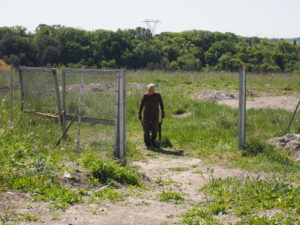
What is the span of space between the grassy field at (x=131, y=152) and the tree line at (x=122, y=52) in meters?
41.5

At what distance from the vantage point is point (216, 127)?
13.0 metres

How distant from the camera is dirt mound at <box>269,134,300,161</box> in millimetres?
10002

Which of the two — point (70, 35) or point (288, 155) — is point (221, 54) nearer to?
point (70, 35)

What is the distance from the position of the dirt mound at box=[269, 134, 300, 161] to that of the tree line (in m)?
44.6

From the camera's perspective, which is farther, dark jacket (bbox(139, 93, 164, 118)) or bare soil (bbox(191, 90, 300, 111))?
Answer: bare soil (bbox(191, 90, 300, 111))

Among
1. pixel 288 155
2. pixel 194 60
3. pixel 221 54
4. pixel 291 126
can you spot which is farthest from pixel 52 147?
pixel 221 54

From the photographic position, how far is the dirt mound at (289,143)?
1000 centimetres

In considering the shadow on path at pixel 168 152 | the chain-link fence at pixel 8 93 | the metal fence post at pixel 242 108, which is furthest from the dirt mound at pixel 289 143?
the chain-link fence at pixel 8 93

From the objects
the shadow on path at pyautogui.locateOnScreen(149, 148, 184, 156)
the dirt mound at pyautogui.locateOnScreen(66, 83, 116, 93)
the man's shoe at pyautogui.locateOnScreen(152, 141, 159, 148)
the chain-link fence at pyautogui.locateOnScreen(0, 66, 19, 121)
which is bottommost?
the shadow on path at pyautogui.locateOnScreen(149, 148, 184, 156)

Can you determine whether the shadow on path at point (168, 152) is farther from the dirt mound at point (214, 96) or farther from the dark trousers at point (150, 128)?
the dirt mound at point (214, 96)

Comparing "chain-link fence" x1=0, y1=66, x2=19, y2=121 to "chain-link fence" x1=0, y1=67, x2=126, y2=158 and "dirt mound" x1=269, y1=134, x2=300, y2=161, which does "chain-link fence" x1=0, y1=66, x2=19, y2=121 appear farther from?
"dirt mound" x1=269, y1=134, x2=300, y2=161

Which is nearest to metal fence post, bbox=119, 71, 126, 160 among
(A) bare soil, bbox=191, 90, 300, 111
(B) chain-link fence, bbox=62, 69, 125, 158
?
(B) chain-link fence, bbox=62, 69, 125, 158

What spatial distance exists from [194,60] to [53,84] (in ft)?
242

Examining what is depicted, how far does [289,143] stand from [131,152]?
143 inches
